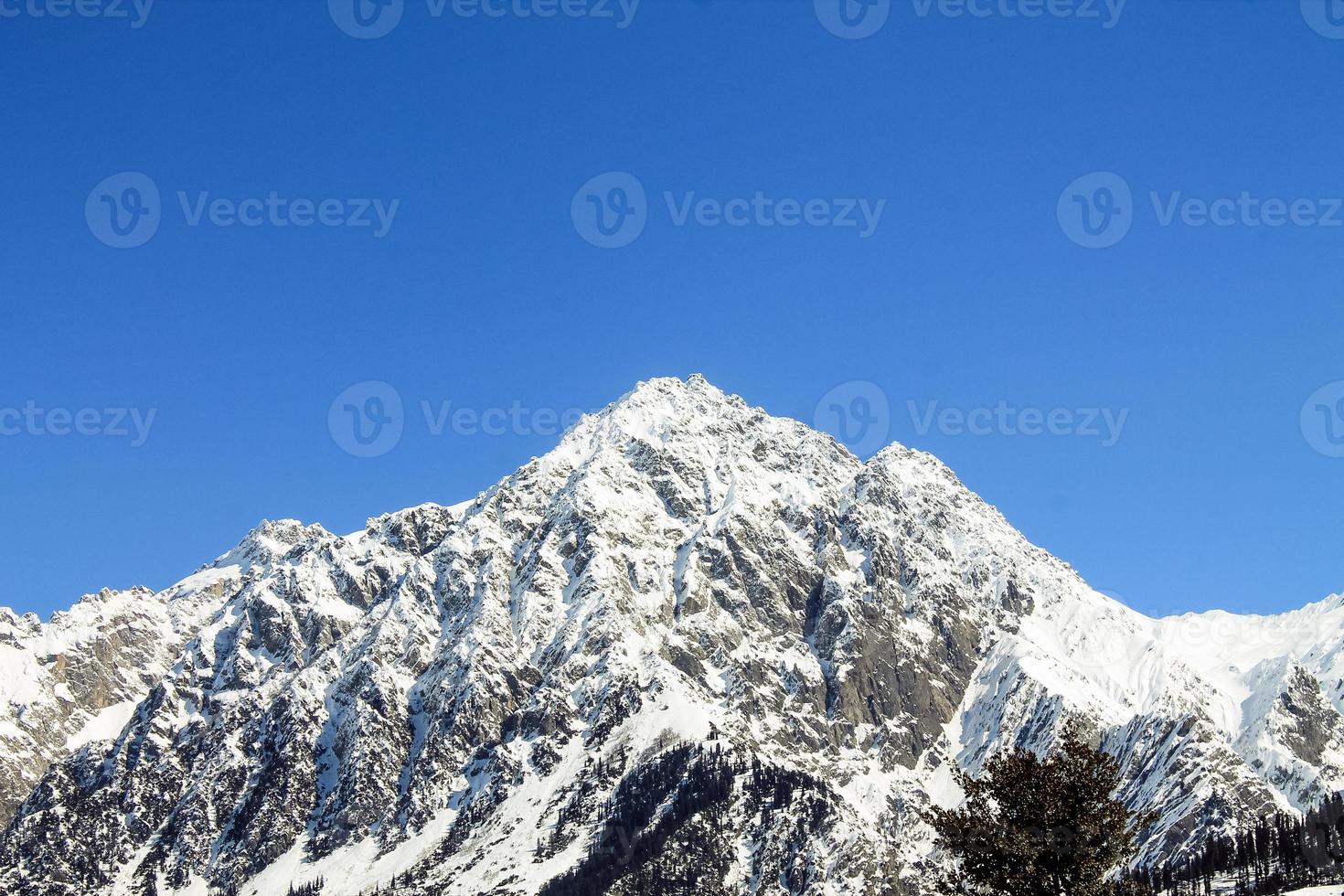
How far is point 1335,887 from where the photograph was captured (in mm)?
184875

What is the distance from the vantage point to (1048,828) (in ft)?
173

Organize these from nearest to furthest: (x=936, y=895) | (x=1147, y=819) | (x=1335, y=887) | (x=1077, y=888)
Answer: (x=1077, y=888), (x=1147, y=819), (x=936, y=895), (x=1335, y=887)

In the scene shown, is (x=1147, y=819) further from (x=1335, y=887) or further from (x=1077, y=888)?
(x=1335, y=887)

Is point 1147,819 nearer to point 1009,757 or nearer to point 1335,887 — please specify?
point 1009,757

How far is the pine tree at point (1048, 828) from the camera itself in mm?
52625

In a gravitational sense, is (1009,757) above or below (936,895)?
above

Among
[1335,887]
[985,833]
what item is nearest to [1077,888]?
[985,833]

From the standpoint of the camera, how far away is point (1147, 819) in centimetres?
5594

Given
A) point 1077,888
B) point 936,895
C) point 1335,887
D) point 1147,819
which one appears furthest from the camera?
point 1335,887

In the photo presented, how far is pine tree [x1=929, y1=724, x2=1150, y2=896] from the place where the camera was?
52.6 m

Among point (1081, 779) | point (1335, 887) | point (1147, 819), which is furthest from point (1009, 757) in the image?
point (1335, 887)

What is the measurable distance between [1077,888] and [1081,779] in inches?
161

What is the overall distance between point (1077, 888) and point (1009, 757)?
5476 mm

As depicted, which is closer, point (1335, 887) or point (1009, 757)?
point (1009, 757)
